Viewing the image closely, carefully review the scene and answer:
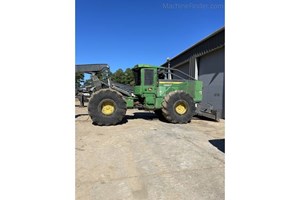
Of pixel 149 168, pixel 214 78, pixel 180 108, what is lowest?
pixel 149 168

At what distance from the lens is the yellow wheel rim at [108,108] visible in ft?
23.6

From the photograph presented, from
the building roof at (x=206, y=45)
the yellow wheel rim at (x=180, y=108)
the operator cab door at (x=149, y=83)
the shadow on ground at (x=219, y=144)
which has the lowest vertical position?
the shadow on ground at (x=219, y=144)

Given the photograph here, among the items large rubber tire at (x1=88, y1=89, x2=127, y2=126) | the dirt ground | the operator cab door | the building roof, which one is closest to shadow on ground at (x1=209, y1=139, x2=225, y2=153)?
the dirt ground

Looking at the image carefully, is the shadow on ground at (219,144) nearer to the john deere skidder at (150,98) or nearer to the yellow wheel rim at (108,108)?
the john deere skidder at (150,98)

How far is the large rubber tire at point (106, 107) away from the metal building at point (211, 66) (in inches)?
174

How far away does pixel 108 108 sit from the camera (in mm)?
7223

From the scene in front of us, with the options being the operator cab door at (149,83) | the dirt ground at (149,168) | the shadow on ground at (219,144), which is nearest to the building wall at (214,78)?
the operator cab door at (149,83)

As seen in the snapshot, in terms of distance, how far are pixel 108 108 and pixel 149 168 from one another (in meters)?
4.28

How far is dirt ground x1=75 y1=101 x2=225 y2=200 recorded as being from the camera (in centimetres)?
247

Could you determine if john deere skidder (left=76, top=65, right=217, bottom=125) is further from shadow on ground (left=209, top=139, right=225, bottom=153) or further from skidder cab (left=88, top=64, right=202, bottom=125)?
shadow on ground (left=209, top=139, right=225, bottom=153)

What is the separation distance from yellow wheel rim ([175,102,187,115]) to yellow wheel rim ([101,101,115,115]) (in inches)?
90.0

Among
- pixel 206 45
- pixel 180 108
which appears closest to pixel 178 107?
pixel 180 108

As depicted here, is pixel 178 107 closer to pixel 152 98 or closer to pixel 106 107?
pixel 152 98
